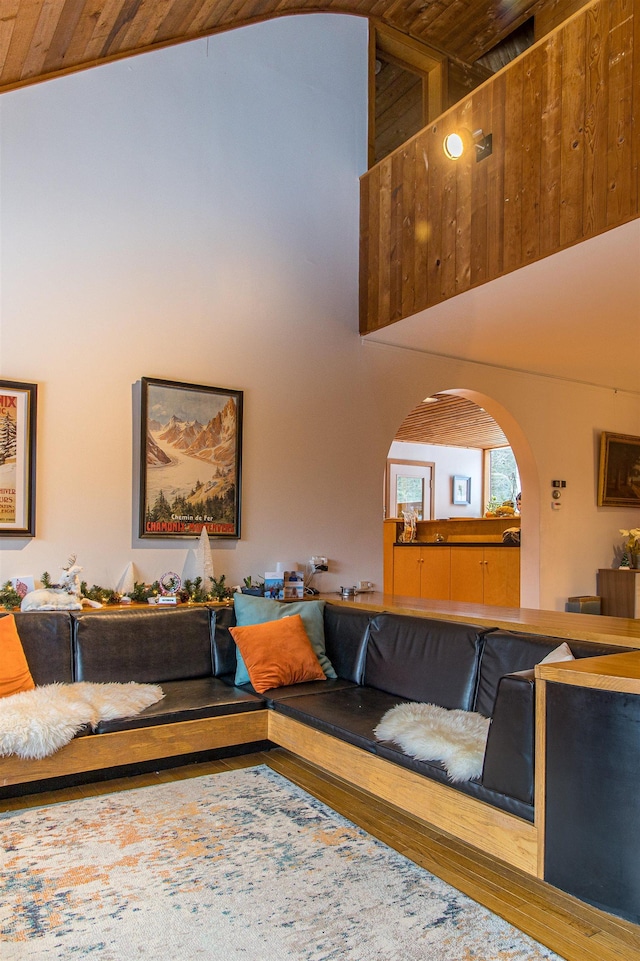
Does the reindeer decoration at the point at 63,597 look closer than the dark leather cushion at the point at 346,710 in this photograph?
No

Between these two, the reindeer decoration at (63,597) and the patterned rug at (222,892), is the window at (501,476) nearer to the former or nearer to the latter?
the reindeer decoration at (63,597)

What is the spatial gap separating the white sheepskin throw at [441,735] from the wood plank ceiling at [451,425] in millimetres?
4492

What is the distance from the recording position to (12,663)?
10.4ft

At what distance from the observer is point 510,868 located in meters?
2.36

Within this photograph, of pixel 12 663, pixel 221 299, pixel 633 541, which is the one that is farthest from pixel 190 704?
pixel 633 541

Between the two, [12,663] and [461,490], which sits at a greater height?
[461,490]

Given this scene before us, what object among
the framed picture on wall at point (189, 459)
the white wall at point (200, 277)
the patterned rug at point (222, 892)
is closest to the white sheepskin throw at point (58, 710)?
the patterned rug at point (222, 892)

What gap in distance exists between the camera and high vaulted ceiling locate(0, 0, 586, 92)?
358 cm

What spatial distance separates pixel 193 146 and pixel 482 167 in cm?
187

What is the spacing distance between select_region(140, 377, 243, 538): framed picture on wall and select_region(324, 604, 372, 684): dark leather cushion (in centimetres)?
91

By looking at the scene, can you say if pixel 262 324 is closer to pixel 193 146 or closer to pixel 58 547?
pixel 193 146

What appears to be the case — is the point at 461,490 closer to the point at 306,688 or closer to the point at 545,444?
the point at 545,444

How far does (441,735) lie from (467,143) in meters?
3.20

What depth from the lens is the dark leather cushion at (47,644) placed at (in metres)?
3.34
